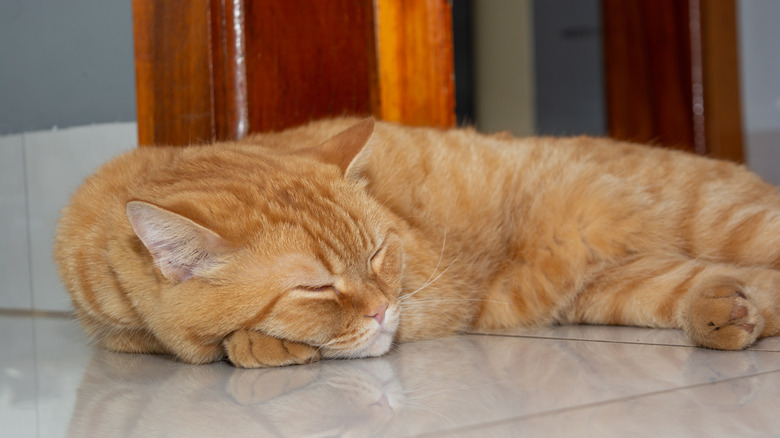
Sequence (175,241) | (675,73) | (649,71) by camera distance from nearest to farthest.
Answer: (175,241) → (675,73) → (649,71)

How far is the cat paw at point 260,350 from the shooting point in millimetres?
1617

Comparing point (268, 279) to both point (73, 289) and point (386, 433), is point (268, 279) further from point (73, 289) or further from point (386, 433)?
point (73, 289)

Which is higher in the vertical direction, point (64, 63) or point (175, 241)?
point (64, 63)

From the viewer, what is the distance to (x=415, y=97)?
112 inches

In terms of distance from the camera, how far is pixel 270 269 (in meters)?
1.55

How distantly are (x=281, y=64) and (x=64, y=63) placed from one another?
0.87 meters

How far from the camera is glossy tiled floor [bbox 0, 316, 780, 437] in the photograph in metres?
1.16

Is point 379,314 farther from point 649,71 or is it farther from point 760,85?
point 649,71

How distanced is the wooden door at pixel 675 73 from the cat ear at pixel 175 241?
12.8 feet

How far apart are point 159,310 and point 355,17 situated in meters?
1.51

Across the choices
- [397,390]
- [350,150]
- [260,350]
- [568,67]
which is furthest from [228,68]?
[568,67]

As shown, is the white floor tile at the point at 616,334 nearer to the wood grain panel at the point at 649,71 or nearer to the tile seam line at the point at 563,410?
the tile seam line at the point at 563,410

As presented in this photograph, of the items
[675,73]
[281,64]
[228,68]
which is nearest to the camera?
[228,68]

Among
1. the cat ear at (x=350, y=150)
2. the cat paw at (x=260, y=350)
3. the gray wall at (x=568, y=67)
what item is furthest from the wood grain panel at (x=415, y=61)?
the gray wall at (x=568, y=67)
